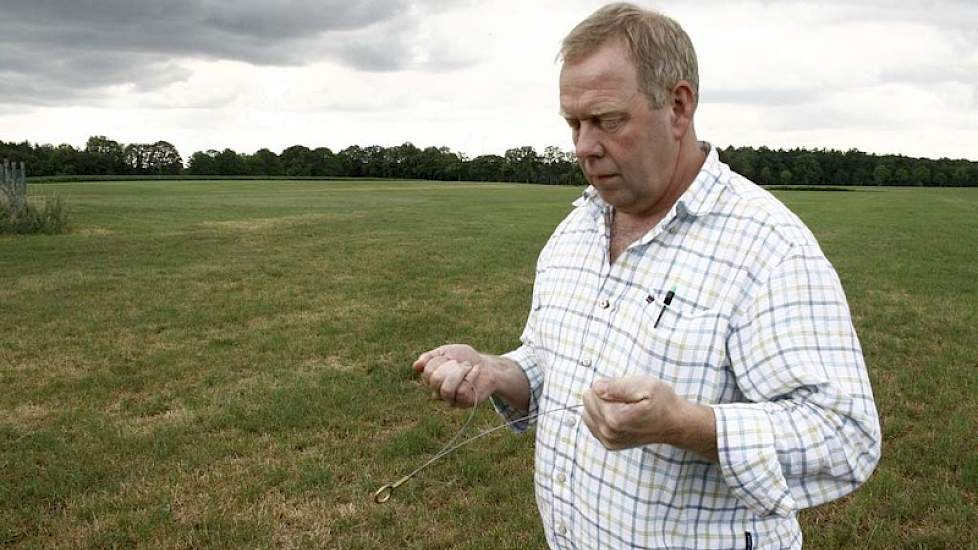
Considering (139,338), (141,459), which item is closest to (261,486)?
(141,459)

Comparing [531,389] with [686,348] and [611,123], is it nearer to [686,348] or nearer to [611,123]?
[686,348]

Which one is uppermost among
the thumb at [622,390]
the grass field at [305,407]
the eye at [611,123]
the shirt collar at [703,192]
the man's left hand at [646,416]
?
the eye at [611,123]

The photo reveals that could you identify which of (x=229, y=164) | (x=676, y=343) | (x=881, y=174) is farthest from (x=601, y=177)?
(x=229, y=164)

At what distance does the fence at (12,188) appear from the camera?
21641 mm

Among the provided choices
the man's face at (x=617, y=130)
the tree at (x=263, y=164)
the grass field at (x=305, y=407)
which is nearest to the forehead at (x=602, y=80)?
the man's face at (x=617, y=130)

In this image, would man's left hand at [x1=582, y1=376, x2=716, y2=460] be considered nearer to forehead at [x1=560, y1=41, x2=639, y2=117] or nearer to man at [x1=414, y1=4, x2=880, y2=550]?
man at [x1=414, y1=4, x2=880, y2=550]

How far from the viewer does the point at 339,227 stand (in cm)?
2591

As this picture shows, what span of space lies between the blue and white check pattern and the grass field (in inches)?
119

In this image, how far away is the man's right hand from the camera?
245 cm

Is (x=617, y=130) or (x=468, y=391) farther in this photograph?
(x=468, y=391)

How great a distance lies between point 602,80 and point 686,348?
0.71 metres

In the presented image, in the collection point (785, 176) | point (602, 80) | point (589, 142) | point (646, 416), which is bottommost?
point (646, 416)

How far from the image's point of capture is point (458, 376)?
96.3 inches

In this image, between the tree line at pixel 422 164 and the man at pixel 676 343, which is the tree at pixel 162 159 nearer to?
the tree line at pixel 422 164
